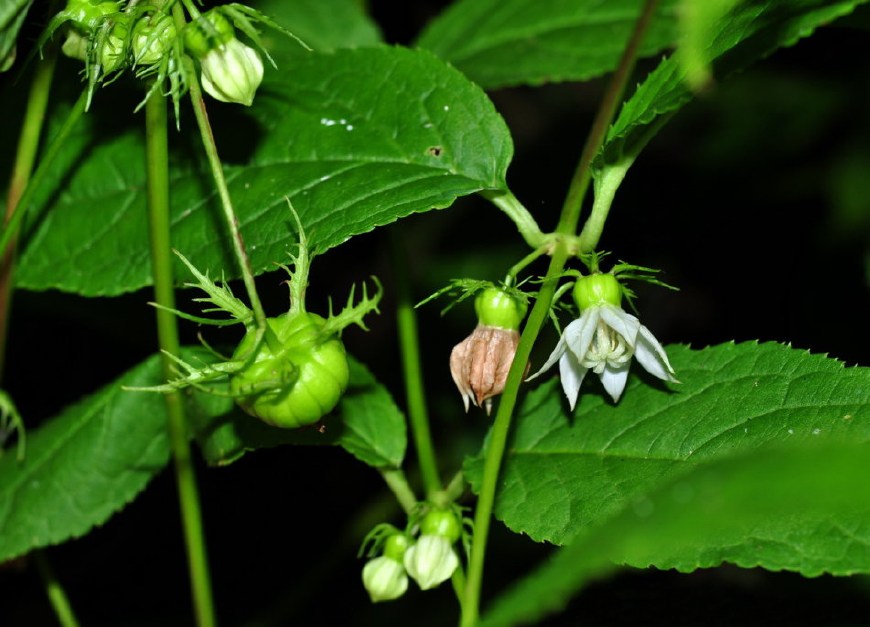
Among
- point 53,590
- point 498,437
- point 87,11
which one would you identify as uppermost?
point 87,11

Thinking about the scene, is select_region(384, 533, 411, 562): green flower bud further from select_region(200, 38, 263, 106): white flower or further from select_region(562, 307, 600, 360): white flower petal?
select_region(200, 38, 263, 106): white flower

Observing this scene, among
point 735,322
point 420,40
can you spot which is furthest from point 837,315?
point 420,40

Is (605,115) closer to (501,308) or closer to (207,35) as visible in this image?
(501,308)

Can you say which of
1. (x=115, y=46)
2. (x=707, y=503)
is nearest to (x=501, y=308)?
(x=115, y=46)

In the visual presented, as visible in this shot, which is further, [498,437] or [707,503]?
[498,437]

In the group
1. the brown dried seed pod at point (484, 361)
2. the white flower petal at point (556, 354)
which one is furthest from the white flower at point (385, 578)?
the white flower petal at point (556, 354)

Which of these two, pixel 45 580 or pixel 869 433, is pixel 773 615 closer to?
pixel 869 433

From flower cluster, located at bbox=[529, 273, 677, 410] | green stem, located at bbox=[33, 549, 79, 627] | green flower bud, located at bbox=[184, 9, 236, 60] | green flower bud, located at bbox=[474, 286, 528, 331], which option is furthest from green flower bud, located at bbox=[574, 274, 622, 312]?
green stem, located at bbox=[33, 549, 79, 627]
